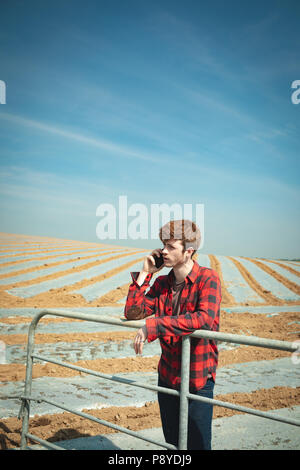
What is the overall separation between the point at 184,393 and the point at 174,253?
759 millimetres

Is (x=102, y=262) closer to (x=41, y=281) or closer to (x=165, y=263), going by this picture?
(x=41, y=281)

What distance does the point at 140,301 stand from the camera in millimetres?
2322

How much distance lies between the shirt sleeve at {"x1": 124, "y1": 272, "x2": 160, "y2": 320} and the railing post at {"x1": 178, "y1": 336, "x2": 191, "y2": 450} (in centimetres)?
41

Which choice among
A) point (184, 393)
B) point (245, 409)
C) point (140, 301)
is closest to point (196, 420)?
point (184, 393)

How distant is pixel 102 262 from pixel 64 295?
5.88 meters

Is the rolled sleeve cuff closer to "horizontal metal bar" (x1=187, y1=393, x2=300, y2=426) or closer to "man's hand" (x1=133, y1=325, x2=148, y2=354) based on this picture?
"man's hand" (x1=133, y1=325, x2=148, y2=354)

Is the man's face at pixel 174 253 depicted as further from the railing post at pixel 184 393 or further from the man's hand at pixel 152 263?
the railing post at pixel 184 393

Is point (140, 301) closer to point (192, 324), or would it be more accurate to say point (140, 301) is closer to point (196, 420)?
point (192, 324)

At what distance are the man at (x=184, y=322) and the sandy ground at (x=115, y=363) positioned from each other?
1493mm

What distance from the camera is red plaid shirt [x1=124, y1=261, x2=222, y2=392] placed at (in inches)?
76.1

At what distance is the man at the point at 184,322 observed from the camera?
1.98 metres

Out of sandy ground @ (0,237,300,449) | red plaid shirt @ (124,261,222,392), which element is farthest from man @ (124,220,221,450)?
sandy ground @ (0,237,300,449)
